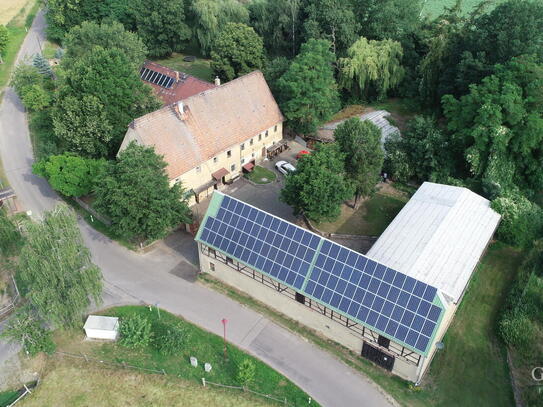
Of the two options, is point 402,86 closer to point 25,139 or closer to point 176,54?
point 176,54

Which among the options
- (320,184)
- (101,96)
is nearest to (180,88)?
(101,96)

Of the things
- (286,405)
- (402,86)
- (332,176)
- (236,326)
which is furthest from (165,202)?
(402,86)

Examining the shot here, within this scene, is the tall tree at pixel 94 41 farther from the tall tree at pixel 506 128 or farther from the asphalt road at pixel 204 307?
the tall tree at pixel 506 128

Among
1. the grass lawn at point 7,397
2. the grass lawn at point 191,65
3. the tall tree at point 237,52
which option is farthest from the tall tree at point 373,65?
the grass lawn at point 7,397

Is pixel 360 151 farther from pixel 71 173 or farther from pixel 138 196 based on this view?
pixel 71 173

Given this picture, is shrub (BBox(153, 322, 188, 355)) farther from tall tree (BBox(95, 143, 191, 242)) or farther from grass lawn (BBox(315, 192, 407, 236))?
grass lawn (BBox(315, 192, 407, 236))

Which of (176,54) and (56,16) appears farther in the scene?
(176,54)
